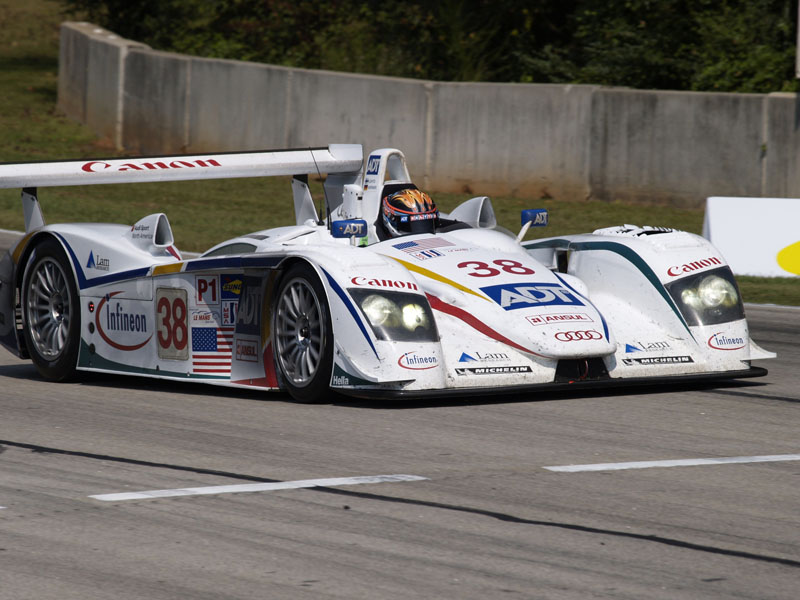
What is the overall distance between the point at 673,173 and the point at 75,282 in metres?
13.0

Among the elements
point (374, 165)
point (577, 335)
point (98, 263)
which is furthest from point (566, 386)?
point (98, 263)

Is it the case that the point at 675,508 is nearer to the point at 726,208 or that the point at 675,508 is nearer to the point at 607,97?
the point at 726,208

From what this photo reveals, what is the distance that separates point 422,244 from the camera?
908 centimetres

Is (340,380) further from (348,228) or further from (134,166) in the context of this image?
(134,166)

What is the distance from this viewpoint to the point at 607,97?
21438mm

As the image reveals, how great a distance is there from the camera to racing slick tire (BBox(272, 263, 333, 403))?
816 cm

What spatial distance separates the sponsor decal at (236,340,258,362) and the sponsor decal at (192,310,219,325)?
237 mm

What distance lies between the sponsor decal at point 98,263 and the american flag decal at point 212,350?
98 cm

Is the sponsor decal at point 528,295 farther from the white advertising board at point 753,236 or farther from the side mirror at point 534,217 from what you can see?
the white advertising board at point 753,236

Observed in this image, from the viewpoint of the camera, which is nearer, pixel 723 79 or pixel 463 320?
pixel 463 320

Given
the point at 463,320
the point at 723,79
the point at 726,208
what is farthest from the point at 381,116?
the point at 463,320

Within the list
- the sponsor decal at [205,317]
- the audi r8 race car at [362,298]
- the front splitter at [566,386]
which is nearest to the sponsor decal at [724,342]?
the audi r8 race car at [362,298]

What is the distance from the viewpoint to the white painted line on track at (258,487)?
5953 mm

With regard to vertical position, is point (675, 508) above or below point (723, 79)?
below
